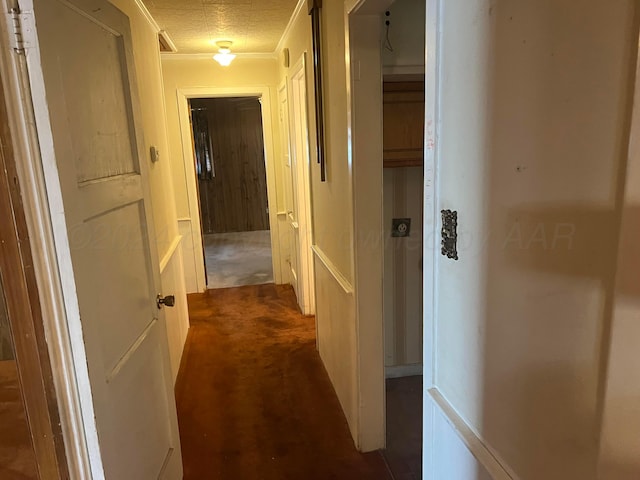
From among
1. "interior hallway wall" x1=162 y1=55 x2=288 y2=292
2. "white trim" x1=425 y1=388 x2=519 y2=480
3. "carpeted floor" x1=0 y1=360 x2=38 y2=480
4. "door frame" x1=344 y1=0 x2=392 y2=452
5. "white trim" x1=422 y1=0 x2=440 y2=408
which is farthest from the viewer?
"interior hallway wall" x1=162 y1=55 x2=288 y2=292

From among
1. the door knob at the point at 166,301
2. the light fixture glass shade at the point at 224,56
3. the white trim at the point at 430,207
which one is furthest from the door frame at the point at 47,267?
the light fixture glass shade at the point at 224,56

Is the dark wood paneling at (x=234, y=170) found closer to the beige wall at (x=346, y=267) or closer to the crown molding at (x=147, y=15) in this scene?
the crown molding at (x=147, y=15)

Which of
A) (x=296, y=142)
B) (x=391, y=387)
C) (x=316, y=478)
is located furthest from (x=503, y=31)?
(x=296, y=142)

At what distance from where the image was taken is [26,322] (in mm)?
1089

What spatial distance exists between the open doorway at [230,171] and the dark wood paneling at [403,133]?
484cm

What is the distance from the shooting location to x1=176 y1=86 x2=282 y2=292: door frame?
167 inches

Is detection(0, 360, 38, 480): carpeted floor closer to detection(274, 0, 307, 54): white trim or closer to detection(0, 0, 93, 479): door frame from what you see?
detection(0, 0, 93, 479): door frame

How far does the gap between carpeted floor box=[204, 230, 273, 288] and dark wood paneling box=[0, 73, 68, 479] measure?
3.76m

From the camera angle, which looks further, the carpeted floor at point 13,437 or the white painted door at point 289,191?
the white painted door at point 289,191

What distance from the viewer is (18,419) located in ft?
3.90

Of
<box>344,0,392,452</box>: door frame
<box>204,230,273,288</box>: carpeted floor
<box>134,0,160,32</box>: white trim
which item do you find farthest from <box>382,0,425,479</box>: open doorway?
<box>204,230,273,288</box>: carpeted floor

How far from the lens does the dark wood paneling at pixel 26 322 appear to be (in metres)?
1.02

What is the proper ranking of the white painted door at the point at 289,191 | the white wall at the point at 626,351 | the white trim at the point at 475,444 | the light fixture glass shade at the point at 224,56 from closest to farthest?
1. the white wall at the point at 626,351
2. the white trim at the point at 475,444
3. the light fixture glass shade at the point at 224,56
4. the white painted door at the point at 289,191

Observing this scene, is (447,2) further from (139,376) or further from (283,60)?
(283,60)
